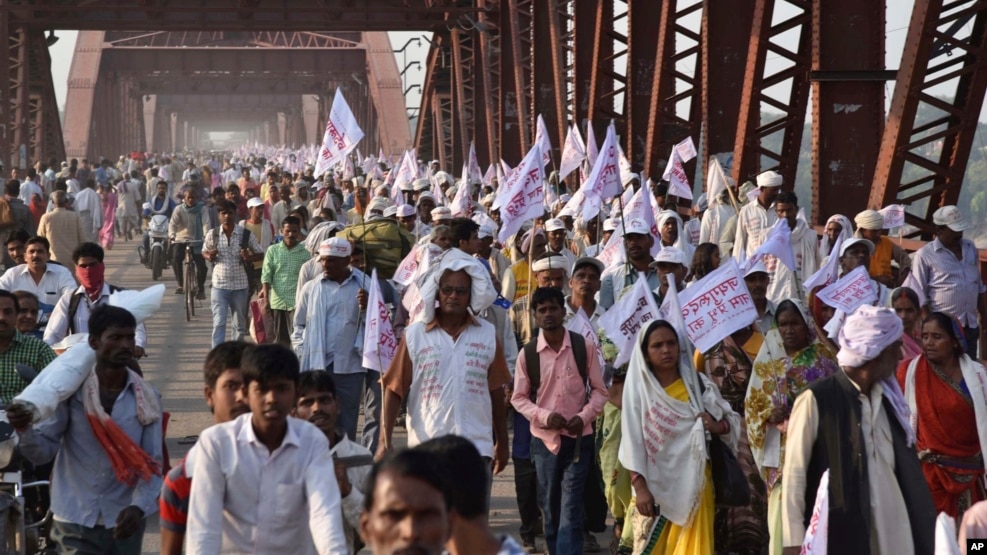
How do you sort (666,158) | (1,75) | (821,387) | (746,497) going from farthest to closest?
(1,75)
(666,158)
(746,497)
(821,387)

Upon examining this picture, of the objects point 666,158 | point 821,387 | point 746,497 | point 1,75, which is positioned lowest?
point 746,497

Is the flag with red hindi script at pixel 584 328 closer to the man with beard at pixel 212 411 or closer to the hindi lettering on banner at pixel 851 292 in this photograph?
the hindi lettering on banner at pixel 851 292

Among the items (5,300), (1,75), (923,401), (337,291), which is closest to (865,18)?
(337,291)

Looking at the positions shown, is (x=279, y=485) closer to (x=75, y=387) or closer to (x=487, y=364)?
(x=75, y=387)

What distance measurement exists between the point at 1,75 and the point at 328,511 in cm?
3001

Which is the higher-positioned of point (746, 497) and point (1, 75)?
point (1, 75)

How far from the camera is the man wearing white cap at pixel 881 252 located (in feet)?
37.9

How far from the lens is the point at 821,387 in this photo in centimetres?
563

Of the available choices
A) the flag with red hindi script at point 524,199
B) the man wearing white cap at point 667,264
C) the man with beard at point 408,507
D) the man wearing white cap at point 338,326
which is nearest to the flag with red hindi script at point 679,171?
the flag with red hindi script at point 524,199

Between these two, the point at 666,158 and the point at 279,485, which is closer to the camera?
the point at 279,485

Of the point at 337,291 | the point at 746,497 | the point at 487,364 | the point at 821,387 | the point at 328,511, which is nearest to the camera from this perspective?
the point at 328,511

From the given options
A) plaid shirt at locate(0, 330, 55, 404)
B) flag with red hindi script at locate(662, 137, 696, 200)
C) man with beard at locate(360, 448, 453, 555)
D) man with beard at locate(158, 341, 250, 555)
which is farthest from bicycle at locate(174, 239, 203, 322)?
man with beard at locate(360, 448, 453, 555)

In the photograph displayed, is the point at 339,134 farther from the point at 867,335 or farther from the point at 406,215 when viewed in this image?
the point at 867,335

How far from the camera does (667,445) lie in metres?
6.83
